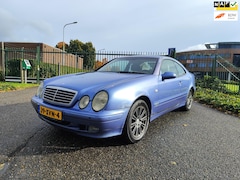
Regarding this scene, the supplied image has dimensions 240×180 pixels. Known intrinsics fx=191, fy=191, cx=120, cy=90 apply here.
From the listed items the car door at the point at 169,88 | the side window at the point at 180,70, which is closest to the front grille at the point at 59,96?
the car door at the point at 169,88

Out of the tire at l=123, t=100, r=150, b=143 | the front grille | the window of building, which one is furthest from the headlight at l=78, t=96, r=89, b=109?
the window of building

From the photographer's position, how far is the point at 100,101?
252cm

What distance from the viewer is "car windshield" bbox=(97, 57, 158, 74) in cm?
374

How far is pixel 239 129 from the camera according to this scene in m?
3.96

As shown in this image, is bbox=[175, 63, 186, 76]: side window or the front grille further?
bbox=[175, 63, 186, 76]: side window

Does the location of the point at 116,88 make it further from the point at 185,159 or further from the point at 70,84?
the point at 185,159

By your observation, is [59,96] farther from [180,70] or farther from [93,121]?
[180,70]

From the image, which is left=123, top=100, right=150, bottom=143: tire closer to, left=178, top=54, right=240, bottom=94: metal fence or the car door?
the car door

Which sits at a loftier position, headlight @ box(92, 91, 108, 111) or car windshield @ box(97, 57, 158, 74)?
car windshield @ box(97, 57, 158, 74)

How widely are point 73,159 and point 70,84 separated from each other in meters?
1.06

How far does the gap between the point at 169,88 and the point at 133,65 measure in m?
0.87

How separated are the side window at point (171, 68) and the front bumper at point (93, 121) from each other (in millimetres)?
Result: 1647

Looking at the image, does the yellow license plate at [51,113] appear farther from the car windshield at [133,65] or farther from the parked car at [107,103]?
the car windshield at [133,65]

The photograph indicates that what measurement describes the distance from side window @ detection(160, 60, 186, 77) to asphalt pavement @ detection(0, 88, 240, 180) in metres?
1.18
